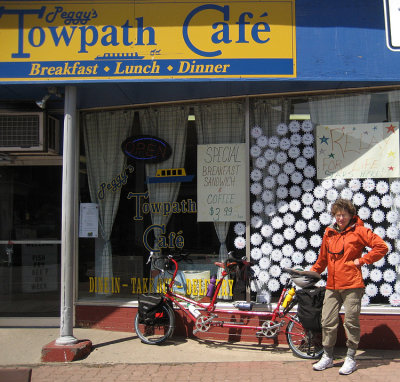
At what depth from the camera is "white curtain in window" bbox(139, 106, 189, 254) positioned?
6172 millimetres

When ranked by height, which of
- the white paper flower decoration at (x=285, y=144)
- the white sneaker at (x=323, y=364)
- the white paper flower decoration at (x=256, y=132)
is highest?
the white paper flower decoration at (x=256, y=132)

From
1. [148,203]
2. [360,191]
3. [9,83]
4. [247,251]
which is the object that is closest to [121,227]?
[148,203]

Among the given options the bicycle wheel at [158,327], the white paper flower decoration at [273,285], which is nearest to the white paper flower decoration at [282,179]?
the white paper flower decoration at [273,285]

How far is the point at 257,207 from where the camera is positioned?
5812mm

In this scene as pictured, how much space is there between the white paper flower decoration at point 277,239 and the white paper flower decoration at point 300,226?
22 cm

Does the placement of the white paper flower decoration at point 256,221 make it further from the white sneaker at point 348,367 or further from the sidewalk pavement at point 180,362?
the white sneaker at point 348,367

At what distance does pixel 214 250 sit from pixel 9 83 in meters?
3.41

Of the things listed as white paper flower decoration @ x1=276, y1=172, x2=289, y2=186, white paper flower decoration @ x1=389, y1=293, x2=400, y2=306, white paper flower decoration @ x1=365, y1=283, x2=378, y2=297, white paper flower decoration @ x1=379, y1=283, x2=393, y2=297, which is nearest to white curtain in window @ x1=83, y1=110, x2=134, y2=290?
white paper flower decoration @ x1=276, y1=172, x2=289, y2=186

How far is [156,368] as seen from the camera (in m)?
4.72

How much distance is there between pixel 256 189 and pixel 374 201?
1.49 metres

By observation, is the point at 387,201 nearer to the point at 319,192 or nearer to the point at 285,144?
the point at 319,192

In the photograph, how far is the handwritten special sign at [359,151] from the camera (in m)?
5.48

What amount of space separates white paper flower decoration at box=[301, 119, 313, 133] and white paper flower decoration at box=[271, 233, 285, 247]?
4.70ft

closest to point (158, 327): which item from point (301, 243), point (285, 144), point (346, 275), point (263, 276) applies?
point (263, 276)
